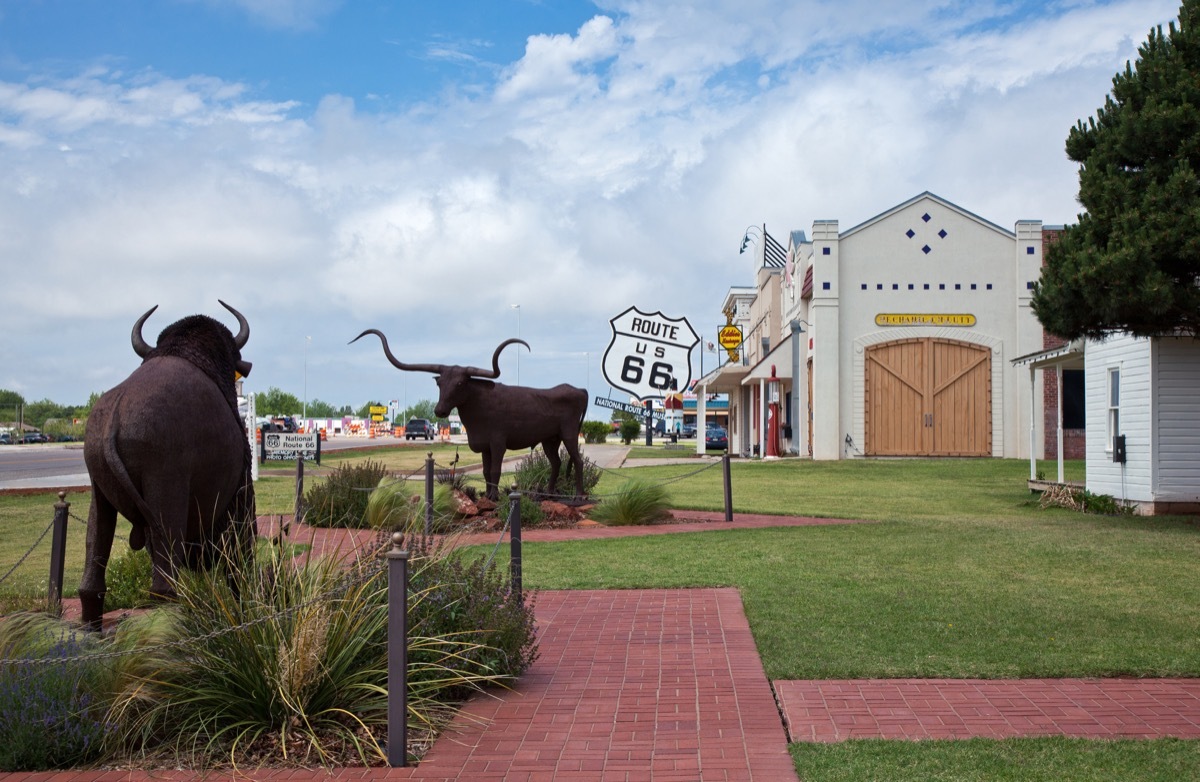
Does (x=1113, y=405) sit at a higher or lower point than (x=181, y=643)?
higher

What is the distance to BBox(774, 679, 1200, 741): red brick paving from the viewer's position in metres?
6.00

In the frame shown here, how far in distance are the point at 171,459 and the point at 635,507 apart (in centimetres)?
1127

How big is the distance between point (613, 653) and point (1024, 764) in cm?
331

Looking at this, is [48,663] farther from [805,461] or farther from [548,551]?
[805,461]

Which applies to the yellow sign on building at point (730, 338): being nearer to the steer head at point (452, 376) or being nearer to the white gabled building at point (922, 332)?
the white gabled building at point (922, 332)

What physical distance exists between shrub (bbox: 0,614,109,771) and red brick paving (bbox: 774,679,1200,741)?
3594mm

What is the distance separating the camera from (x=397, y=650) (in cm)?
530

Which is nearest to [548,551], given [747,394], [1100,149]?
[1100,149]

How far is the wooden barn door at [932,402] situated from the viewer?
35406 millimetres

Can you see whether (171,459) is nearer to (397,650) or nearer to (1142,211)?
(397,650)

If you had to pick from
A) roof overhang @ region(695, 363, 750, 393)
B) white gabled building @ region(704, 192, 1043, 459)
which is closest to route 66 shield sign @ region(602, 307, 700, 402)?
white gabled building @ region(704, 192, 1043, 459)

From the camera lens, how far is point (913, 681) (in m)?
7.13

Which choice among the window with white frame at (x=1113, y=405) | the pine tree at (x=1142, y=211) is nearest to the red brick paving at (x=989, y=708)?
the pine tree at (x=1142, y=211)

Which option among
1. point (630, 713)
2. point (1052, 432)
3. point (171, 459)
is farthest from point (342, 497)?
point (1052, 432)
